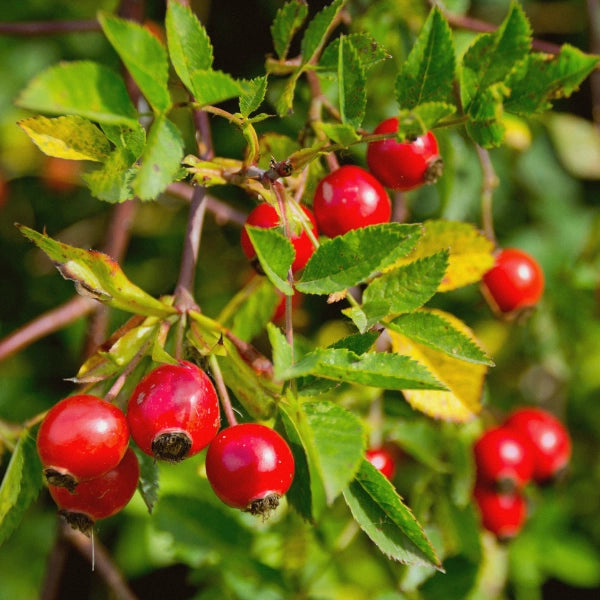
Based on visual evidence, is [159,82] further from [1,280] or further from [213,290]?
[1,280]

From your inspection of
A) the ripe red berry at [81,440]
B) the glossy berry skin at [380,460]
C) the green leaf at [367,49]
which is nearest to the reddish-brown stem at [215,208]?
the glossy berry skin at [380,460]

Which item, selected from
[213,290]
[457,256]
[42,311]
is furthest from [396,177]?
[42,311]

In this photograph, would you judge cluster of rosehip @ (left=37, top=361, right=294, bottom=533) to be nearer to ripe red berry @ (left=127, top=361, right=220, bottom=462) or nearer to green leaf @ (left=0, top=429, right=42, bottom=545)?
ripe red berry @ (left=127, top=361, right=220, bottom=462)

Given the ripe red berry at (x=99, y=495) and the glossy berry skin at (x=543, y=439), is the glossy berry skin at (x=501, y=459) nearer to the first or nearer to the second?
the glossy berry skin at (x=543, y=439)

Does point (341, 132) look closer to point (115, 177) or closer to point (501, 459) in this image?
point (115, 177)

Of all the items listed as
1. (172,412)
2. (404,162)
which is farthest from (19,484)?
(404,162)

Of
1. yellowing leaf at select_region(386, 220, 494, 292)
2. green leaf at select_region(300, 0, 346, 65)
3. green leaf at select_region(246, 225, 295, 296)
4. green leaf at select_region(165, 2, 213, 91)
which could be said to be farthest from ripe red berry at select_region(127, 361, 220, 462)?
yellowing leaf at select_region(386, 220, 494, 292)
